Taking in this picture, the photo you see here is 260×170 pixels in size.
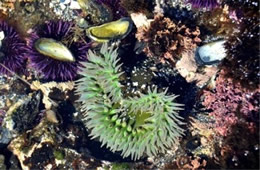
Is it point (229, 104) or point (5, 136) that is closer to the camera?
point (229, 104)

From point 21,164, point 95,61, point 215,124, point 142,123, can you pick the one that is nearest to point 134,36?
point 95,61

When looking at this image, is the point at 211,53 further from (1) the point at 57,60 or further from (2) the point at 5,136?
(2) the point at 5,136

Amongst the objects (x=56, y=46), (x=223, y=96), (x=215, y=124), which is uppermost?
(x=223, y=96)

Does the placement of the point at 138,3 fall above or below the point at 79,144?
above

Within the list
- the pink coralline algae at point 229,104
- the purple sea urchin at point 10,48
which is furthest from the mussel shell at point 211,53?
the purple sea urchin at point 10,48

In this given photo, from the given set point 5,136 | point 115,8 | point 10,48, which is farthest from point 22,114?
point 115,8

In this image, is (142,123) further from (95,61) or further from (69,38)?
(69,38)

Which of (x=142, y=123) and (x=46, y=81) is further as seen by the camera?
(x=46, y=81)
